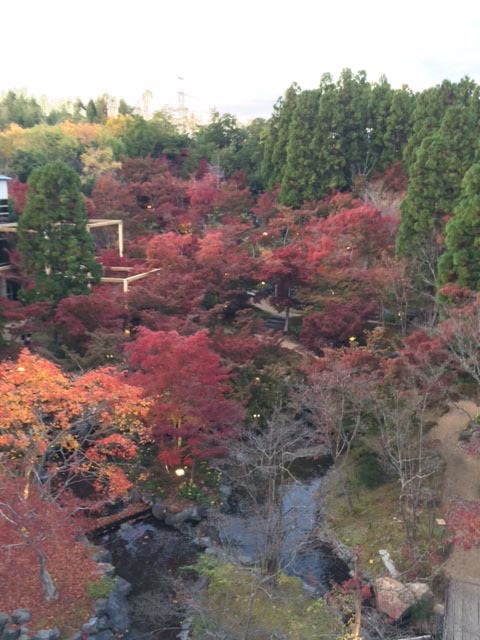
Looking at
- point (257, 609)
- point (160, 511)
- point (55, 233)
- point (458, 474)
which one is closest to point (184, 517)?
point (160, 511)

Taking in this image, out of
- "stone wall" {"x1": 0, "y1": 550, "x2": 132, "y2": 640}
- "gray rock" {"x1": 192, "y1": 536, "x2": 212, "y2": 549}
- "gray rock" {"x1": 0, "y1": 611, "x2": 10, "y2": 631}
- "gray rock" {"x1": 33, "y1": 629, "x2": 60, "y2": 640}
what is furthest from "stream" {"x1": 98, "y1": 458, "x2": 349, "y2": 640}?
"gray rock" {"x1": 0, "y1": 611, "x2": 10, "y2": 631}

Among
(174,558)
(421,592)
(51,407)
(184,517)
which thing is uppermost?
(51,407)

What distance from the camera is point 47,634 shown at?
1134 cm

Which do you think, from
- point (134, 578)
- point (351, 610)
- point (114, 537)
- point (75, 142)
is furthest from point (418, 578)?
point (75, 142)

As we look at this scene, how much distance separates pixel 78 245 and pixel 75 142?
22.0 meters

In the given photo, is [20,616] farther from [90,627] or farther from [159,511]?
[159,511]

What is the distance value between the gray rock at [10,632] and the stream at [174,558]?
7.63ft

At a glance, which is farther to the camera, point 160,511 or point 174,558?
point 160,511

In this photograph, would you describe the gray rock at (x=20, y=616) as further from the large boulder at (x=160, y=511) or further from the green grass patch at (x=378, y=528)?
the green grass patch at (x=378, y=528)

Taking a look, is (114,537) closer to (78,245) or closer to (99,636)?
(99,636)

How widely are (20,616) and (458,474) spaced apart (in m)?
12.3

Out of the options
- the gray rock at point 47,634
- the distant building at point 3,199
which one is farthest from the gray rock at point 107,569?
the distant building at point 3,199

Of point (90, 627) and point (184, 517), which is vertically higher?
point (90, 627)

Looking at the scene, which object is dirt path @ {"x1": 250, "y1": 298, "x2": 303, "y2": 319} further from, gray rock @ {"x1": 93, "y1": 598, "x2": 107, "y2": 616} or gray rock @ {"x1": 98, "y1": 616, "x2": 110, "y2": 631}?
gray rock @ {"x1": 98, "y1": 616, "x2": 110, "y2": 631}
